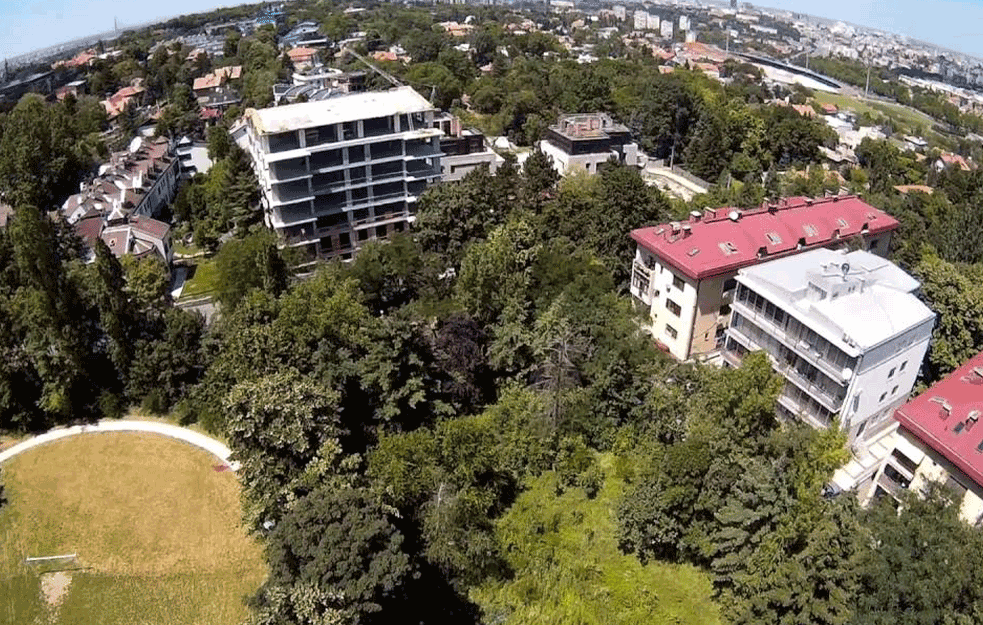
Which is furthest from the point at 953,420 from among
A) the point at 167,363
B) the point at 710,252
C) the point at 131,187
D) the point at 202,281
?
the point at 131,187

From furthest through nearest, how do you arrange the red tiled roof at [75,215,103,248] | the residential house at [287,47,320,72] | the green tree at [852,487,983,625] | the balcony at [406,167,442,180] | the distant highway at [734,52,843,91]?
the distant highway at [734,52,843,91] → the residential house at [287,47,320,72] → the balcony at [406,167,442,180] → the red tiled roof at [75,215,103,248] → the green tree at [852,487,983,625]

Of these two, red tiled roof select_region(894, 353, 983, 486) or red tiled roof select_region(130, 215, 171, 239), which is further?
red tiled roof select_region(130, 215, 171, 239)

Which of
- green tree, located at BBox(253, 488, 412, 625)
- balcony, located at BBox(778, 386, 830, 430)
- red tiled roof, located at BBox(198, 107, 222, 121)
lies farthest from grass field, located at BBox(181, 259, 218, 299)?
balcony, located at BBox(778, 386, 830, 430)

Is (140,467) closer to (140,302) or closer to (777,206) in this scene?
(140,302)

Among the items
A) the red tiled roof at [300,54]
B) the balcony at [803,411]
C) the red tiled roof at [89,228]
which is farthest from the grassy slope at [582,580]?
the red tiled roof at [300,54]

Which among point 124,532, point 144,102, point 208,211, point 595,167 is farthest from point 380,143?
point 144,102

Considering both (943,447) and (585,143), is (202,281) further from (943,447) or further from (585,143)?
(943,447)

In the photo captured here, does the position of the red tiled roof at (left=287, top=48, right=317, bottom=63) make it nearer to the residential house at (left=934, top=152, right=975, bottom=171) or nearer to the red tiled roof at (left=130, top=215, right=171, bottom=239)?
the red tiled roof at (left=130, top=215, right=171, bottom=239)
